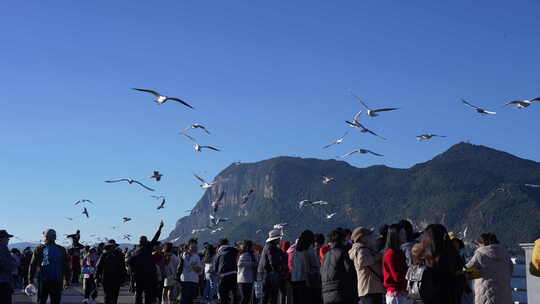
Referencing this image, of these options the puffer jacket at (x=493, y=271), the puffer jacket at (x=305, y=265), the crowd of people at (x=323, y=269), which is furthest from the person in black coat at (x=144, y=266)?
the puffer jacket at (x=493, y=271)

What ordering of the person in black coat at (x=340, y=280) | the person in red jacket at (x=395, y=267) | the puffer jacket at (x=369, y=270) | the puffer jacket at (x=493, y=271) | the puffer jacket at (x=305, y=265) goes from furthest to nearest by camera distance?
the puffer jacket at (x=305, y=265) → the puffer jacket at (x=493, y=271) → the person in black coat at (x=340, y=280) → the puffer jacket at (x=369, y=270) → the person in red jacket at (x=395, y=267)

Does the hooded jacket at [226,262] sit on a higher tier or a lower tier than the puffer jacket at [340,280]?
higher

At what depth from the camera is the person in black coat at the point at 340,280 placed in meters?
9.97

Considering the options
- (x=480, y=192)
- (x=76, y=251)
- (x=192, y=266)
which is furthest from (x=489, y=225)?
(x=192, y=266)

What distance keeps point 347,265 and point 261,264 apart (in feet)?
15.7

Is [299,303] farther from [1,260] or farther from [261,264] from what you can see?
[1,260]

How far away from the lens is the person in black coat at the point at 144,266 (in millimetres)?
14297

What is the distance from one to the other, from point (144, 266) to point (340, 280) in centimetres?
540

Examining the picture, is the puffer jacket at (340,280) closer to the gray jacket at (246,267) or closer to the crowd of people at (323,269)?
the crowd of people at (323,269)

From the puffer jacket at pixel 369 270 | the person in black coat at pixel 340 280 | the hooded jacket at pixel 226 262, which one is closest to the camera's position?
the puffer jacket at pixel 369 270

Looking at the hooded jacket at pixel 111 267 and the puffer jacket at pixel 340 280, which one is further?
Result: the hooded jacket at pixel 111 267

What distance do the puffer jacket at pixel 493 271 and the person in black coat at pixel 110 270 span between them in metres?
7.27

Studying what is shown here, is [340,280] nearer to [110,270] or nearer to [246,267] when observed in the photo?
[246,267]

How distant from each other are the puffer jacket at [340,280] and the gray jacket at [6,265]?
4488mm
